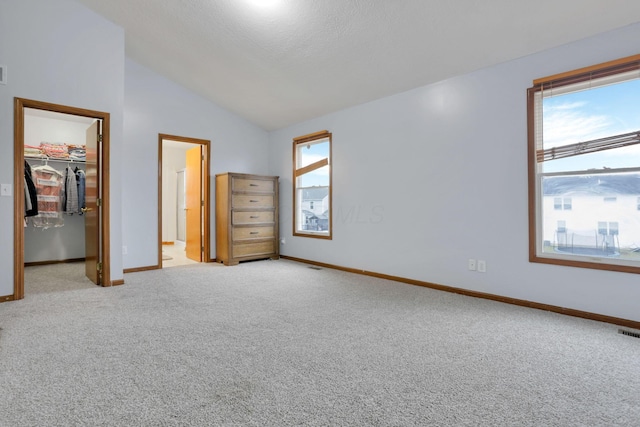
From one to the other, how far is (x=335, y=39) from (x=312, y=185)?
8.13 ft

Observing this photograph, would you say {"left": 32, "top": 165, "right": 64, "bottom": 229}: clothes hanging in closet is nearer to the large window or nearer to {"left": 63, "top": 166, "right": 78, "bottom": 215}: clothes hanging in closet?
{"left": 63, "top": 166, "right": 78, "bottom": 215}: clothes hanging in closet

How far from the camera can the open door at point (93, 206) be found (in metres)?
3.87

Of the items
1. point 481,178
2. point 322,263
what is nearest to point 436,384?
point 481,178

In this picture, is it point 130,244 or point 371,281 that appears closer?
point 371,281

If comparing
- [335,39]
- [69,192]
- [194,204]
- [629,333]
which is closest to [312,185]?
[194,204]

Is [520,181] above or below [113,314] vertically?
above

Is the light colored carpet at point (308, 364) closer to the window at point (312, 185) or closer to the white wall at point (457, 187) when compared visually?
the white wall at point (457, 187)

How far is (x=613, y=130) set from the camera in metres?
2.69

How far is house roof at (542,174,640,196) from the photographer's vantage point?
2617mm

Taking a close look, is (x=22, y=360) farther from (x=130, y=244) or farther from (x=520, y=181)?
(x=520, y=181)

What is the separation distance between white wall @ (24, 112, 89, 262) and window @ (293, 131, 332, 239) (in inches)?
148

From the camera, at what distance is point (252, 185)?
5.50 metres

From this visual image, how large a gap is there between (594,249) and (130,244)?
5.39 m

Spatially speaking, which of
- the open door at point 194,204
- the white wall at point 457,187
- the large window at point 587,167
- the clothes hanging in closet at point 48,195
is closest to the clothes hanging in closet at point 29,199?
the clothes hanging in closet at point 48,195
